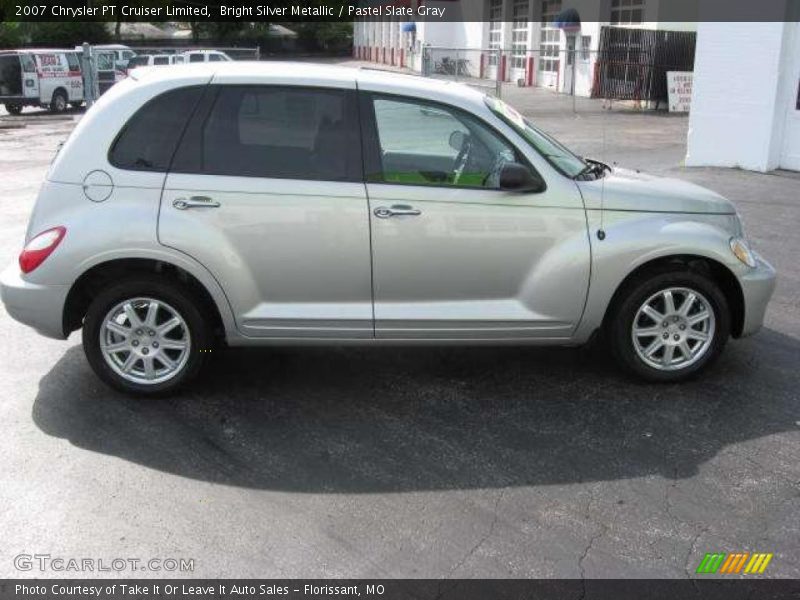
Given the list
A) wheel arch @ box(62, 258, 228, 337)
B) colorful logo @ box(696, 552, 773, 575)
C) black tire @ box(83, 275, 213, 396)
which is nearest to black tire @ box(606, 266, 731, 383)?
colorful logo @ box(696, 552, 773, 575)

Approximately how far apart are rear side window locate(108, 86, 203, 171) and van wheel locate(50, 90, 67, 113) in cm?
2555

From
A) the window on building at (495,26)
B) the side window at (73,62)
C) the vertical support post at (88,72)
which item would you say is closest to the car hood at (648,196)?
the vertical support post at (88,72)

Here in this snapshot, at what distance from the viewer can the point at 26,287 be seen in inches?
186

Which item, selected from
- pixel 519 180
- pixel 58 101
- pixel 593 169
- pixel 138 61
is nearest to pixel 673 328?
pixel 593 169

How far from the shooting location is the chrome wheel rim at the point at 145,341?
15.7 ft

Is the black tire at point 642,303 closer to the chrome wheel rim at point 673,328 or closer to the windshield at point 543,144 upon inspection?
the chrome wheel rim at point 673,328

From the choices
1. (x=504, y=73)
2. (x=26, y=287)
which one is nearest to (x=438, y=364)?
(x=26, y=287)

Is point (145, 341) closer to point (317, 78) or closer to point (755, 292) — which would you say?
point (317, 78)

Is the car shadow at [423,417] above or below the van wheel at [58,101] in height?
below

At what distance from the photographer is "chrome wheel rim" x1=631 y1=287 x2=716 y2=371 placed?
4992 mm

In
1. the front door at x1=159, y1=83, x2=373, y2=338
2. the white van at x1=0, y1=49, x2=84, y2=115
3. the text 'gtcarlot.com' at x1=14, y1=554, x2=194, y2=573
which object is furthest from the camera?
the white van at x1=0, y1=49, x2=84, y2=115

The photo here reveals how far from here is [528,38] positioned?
1403 inches

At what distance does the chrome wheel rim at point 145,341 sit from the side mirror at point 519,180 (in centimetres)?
198

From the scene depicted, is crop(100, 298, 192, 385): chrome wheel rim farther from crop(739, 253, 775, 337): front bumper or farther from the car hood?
crop(739, 253, 775, 337): front bumper
